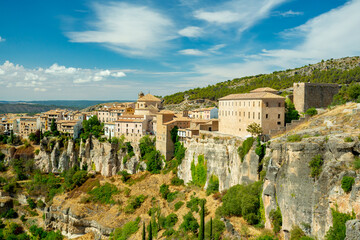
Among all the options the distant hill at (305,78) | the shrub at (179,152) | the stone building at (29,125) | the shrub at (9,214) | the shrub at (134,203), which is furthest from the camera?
the stone building at (29,125)

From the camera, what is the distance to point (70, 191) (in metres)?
52.0

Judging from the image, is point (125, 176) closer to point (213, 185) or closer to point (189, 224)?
point (213, 185)

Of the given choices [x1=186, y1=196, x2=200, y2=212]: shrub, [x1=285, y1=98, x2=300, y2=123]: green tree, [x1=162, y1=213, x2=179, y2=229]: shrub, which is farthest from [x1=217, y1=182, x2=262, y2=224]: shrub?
[x1=285, y1=98, x2=300, y2=123]: green tree

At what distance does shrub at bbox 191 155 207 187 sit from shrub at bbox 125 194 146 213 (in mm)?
7877

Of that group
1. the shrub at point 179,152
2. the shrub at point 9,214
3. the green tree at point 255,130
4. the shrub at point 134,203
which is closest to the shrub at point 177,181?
the shrub at point 179,152

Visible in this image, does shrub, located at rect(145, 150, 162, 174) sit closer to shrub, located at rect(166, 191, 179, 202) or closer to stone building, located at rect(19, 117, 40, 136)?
shrub, located at rect(166, 191, 179, 202)

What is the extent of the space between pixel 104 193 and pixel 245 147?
84.0 ft

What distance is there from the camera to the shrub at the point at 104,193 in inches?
1832

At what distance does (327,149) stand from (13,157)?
6390cm

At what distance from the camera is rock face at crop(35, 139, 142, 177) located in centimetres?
5357

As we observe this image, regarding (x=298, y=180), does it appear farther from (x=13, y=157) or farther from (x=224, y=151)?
(x=13, y=157)

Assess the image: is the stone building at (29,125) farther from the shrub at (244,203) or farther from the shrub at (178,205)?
the shrub at (244,203)

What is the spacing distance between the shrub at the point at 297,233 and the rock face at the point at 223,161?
841 cm

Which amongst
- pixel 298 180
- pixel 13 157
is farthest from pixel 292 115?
pixel 13 157
